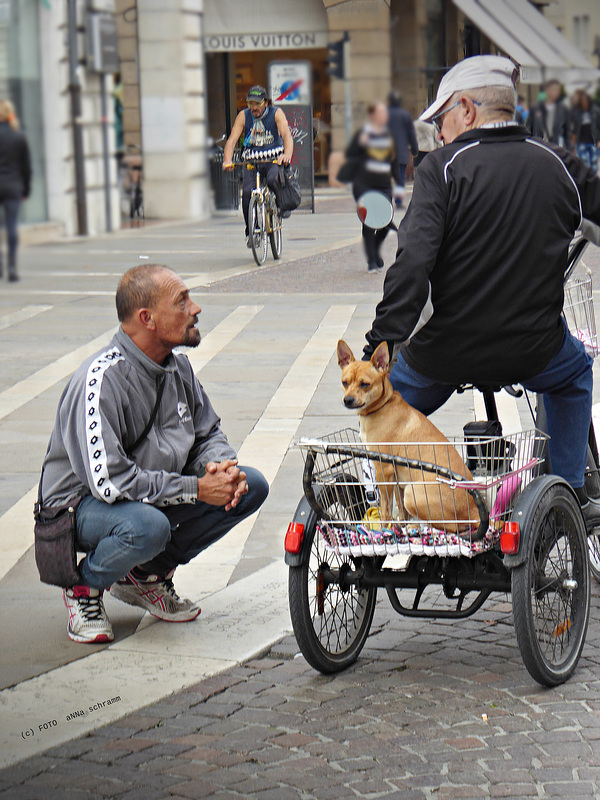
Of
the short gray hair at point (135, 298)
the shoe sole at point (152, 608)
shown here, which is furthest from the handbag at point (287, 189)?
the shoe sole at point (152, 608)

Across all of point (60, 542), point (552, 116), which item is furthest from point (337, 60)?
point (60, 542)

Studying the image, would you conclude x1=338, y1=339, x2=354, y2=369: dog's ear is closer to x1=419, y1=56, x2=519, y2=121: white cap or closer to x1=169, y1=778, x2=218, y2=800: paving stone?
x1=169, y1=778, x2=218, y2=800: paving stone

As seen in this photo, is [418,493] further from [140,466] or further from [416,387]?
[140,466]

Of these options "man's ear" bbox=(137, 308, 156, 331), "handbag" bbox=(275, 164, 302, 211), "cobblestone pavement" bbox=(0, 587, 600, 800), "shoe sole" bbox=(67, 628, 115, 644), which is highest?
"handbag" bbox=(275, 164, 302, 211)

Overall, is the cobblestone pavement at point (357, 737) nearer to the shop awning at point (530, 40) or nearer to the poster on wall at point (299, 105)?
the poster on wall at point (299, 105)

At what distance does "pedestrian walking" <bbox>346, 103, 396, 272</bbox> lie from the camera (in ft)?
3.53

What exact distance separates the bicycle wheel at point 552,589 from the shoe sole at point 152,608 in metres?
1.09

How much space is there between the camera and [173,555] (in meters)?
3.67

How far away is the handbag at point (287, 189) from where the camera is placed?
4.45ft

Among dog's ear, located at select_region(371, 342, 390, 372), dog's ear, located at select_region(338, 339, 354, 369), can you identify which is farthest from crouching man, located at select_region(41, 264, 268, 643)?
dog's ear, located at select_region(371, 342, 390, 372)

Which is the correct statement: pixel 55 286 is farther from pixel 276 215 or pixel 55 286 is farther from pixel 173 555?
pixel 173 555

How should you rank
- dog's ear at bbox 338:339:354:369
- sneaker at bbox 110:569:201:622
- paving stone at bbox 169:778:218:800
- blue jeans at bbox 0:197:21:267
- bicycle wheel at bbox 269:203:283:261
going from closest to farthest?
blue jeans at bbox 0:197:21:267 → bicycle wheel at bbox 269:203:283:261 → paving stone at bbox 169:778:218:800 → dog's ear at bbox 338:339:354:369 → sneaker at bbox 110:569:201:622

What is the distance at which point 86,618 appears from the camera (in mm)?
3521

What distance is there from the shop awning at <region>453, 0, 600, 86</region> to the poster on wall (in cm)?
17
